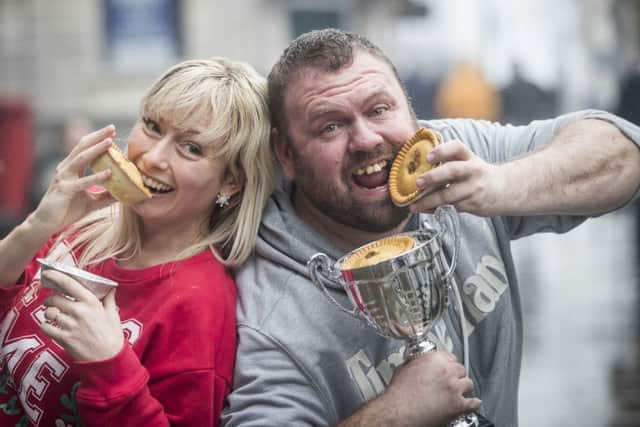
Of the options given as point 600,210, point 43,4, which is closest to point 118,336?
point 600,210

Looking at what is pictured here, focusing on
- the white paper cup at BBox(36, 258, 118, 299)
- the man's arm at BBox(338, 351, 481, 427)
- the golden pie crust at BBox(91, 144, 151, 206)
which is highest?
the golden pie crust at BBox(91, 144, 151, 206)

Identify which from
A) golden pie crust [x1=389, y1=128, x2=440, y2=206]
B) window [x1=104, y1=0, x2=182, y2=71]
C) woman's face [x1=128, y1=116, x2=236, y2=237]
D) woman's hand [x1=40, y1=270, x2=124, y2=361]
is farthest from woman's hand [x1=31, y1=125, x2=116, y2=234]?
window [x1=104, y1=0, x2=182, y2=71]

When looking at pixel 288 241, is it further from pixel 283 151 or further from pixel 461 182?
pixel 461 182

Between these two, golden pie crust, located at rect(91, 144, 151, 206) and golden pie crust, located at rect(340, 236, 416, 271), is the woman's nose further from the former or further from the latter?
golden pie crust, located at rect(340, 236, 416, 271)

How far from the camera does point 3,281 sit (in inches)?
113

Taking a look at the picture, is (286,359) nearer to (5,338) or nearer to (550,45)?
(5,338)

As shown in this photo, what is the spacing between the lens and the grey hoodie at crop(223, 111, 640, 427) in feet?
8.68

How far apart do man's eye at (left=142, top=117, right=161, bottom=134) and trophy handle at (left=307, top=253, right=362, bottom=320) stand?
0.63m

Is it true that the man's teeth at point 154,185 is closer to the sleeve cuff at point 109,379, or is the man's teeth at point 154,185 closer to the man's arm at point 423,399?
the sleeve cuff at point 109,379

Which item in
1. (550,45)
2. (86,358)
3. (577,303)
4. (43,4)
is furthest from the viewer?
(550,45)

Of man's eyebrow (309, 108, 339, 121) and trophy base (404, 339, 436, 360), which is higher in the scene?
man's eyebrow (309, 108, 339, 121)

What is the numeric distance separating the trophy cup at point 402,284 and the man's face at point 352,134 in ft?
0.81

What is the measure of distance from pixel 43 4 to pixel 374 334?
49.9 ft

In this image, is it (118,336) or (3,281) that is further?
(3,281)
